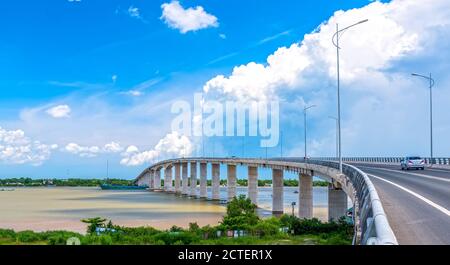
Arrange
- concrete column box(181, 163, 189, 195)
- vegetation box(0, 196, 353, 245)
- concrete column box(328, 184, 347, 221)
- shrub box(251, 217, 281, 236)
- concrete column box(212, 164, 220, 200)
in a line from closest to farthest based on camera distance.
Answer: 1. vegetation box(0, 196, 353, 245)
2. shrub box(251, 217, 281, 236)
3. concrete column box(328, 184, 347, 221)
4. concrete column box(212, 164, 220, 200)
5. concrete column box(181, 163, 189, 195)

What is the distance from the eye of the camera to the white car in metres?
58.8

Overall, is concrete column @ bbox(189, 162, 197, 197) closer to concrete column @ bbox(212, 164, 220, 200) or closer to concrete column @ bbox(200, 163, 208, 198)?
concrete column @ bbox(200, 163, 208, 198)

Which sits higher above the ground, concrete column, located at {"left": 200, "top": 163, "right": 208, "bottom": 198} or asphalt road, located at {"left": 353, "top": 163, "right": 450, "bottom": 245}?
asphalt road, located at {"left": 353, "top": 163, "right": 450, "bottom": 245}

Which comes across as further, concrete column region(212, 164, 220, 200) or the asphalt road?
concrete column region(212, 164, 220, 200)

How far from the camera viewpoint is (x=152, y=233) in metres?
57.6

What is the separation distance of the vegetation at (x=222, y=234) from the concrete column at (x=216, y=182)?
81.0 meters

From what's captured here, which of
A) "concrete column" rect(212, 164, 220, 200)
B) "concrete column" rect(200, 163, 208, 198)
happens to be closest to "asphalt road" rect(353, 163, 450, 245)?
"concrete column" rect(212, 164, 220, 200)

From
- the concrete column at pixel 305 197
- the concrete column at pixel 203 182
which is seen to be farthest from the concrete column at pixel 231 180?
the concrete column at pixel 305 197

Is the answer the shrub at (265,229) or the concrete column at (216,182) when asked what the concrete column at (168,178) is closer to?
the concrete column at (216,182)

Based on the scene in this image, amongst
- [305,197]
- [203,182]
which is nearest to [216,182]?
[203,182]

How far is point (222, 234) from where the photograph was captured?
57.3 m

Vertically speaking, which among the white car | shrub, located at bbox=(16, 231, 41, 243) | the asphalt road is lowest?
shrub, located at bbox=(16, 231, 41, 243)
